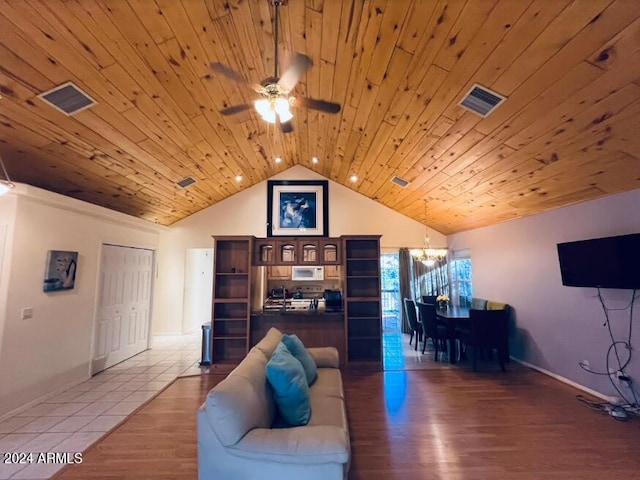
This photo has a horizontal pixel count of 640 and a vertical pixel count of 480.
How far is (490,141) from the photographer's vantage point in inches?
123

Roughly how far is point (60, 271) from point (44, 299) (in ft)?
1.27

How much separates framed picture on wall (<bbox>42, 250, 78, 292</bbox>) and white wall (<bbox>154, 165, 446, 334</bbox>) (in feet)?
8.44

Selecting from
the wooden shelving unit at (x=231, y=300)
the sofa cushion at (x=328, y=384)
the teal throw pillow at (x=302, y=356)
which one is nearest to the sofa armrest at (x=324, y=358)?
the sofa cushion at (x=328, y=384)

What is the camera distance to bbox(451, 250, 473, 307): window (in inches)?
259

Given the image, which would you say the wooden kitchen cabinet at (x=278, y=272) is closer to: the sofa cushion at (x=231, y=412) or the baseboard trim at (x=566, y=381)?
the baseboard trim at (x=566, y=381)

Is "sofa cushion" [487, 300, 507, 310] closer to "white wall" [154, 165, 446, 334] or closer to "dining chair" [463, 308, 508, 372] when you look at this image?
"dining chair" [463, 308, 508, 372]

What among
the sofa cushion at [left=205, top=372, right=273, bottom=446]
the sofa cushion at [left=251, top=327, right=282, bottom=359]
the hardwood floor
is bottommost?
the hardwood floor

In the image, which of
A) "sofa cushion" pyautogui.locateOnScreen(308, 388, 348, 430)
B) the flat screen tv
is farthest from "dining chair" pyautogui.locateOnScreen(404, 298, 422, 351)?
"sofa cushion" pyautogui.locateOnScreen(308, 388, 348, 430)

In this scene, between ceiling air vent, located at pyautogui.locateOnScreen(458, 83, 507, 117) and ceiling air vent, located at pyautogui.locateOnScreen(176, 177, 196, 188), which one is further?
ceiling air vent, located at pyautogui.locateOnScreen(176, 177, 196, 188)

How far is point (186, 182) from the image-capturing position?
4988mm

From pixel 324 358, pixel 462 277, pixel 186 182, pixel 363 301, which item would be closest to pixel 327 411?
pixel 324 358

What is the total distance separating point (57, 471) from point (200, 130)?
351 centimetres

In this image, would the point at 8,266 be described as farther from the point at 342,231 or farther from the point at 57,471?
the point at 342,231

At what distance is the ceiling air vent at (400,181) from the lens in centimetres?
504
